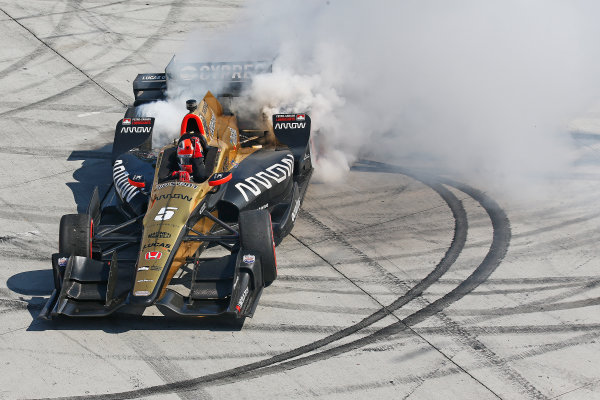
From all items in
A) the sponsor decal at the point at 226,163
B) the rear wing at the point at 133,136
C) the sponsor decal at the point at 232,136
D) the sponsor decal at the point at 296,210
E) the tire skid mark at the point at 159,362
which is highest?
the sponsor decal at the point at 232,136

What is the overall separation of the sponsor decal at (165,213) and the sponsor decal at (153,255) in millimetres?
598

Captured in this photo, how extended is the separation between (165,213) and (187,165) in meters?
0.94

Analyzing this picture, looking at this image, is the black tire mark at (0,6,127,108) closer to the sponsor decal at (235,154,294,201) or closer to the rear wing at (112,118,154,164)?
the rear wing at (112,118,154,164)

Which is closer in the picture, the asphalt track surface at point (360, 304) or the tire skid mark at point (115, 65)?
the asphalt track surface at point (360, 304)

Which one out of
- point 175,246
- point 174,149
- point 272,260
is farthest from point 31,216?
point 272,260

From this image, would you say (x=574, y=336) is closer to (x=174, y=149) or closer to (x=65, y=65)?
(x=174, y=149)

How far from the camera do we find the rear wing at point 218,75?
14.3 metres

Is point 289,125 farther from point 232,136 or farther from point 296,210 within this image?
point 296,210

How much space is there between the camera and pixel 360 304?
34.4 ft

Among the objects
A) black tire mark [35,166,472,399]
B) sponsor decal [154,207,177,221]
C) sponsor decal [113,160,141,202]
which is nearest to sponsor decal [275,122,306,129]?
black tire mark [35,166,472,399]

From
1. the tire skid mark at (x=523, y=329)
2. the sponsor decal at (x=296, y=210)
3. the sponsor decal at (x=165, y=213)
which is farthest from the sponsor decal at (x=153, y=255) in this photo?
the tire skid mark at (x=523, y=329)

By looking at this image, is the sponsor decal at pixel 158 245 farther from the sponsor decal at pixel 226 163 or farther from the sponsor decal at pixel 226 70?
the sponsor decal at pixel 226 70

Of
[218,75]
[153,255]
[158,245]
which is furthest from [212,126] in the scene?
[153,255]

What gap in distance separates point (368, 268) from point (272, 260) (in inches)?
59.3
